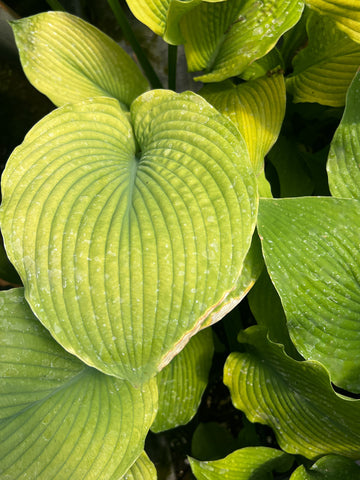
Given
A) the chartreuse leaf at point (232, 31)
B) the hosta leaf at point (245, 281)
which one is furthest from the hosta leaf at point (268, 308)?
the chartreuse leaf at point (232, 31)

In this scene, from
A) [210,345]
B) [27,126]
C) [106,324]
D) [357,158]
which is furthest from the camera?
[27,126]

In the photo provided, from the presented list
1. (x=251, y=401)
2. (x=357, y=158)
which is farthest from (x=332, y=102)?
(x=251, y=401)

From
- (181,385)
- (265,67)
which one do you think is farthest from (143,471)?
(265,67)

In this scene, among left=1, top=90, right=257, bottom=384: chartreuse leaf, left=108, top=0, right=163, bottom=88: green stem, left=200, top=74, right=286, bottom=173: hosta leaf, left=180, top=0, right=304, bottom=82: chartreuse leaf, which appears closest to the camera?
left=1, top=90, right=257, bottom=384: chartreuse leaf

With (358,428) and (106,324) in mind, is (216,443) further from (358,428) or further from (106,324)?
(106,324)

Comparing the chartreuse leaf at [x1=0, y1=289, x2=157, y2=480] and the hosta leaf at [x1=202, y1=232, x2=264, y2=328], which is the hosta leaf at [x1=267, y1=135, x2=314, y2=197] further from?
the chartreuse leaf at [x1=0, y1=289, x2=157, y2=480]

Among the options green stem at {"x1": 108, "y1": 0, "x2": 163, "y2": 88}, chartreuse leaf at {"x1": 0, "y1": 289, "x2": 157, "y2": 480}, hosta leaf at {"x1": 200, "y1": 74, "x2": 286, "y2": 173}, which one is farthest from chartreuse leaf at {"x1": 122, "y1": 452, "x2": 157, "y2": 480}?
green stem at {"x1": 108, "y1": 0, "x2": 163, "y2": 88}
